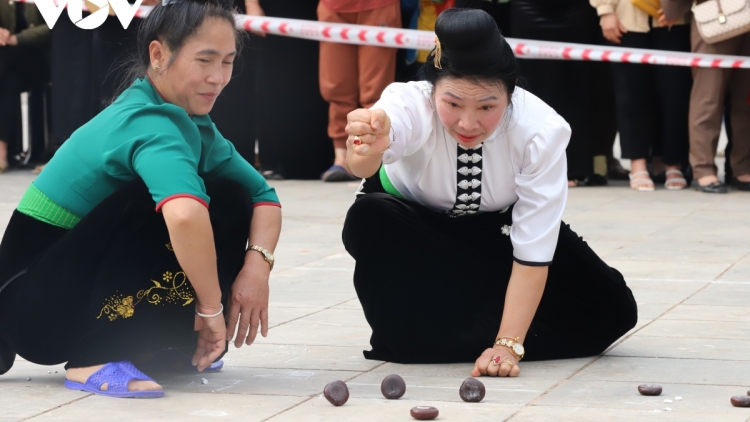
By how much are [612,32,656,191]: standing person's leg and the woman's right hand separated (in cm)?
5

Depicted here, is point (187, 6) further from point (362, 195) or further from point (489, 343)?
point (489, 343)

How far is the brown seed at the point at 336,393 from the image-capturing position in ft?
10.8

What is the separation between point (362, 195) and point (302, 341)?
0.64 meters

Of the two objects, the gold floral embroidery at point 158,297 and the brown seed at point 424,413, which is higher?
the gold floral embroidery at point 158,297

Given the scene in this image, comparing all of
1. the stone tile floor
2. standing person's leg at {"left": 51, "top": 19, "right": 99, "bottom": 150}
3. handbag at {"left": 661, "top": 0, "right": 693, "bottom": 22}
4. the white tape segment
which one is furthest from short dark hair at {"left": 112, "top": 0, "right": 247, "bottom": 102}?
standing person's leg at {"left": 51, "top": 19, "right": 99, "bottom": 150}

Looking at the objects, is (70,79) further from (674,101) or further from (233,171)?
(233,171)

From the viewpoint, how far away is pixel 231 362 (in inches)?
157

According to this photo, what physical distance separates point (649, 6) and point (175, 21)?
5159 millimetres

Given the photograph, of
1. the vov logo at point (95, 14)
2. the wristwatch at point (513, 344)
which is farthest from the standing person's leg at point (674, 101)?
the vov logo at point (95, 14)

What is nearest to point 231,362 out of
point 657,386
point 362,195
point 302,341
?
point 302,341

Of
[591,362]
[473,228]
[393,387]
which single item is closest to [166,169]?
[393,387]

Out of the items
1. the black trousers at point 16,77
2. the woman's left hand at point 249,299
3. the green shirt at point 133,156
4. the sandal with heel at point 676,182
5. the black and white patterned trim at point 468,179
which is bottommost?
the sandal with heel at point 676,182

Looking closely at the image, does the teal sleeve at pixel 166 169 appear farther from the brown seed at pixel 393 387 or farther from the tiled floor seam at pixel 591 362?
the tiled floor seam at pixel 591 362

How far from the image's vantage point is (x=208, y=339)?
11.7 feet
